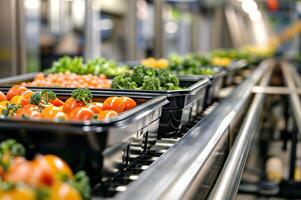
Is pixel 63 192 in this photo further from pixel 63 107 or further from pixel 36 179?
pixel 63 107

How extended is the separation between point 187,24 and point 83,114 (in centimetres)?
1333

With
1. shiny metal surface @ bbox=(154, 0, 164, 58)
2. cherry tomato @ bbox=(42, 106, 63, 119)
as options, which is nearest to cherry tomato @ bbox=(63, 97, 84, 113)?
cherry tomato @ bbox=(42, 106, 63, 119)

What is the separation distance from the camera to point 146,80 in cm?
213

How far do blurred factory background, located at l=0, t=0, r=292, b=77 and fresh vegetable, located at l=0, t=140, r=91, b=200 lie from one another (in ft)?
11.7

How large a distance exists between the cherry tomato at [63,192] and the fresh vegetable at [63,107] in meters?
0.40

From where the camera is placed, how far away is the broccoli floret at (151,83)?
83.1 inches

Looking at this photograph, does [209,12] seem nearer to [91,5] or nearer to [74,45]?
[74,45]

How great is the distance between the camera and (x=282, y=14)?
2545cm

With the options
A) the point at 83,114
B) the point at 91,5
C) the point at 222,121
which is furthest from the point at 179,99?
the point at 91,5

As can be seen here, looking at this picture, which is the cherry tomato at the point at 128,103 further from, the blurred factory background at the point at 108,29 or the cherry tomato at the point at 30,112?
the blurred factory background at the point at 108,29

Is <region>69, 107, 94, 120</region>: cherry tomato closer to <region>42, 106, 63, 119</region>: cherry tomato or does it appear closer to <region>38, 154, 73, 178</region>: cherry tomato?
<region>42, 106, 63, 119</region>: cherry tomato

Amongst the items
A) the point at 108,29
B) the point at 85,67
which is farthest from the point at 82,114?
the point at 108,29

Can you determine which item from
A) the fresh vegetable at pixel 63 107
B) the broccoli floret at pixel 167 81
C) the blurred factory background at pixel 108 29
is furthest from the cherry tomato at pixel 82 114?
the blurred factory background at pixel 108 29

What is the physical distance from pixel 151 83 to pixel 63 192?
3.93 ft
